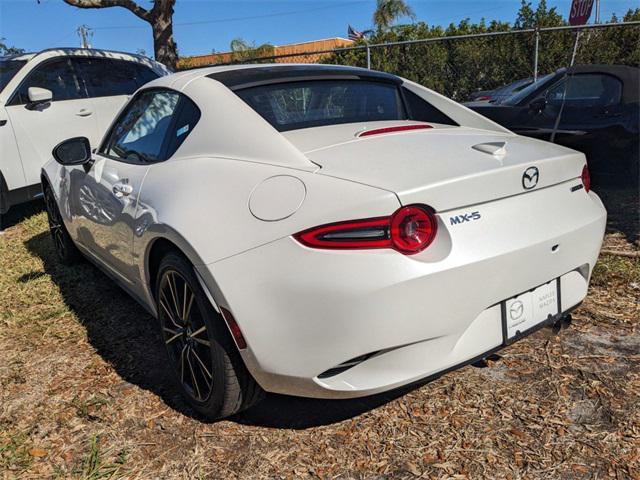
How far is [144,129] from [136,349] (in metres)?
1.26

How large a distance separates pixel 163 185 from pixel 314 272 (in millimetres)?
1018

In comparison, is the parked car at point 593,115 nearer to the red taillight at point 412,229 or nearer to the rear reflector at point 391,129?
the rear reflector at point 391,129

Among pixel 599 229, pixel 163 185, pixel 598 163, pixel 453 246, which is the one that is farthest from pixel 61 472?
pixel 598 163

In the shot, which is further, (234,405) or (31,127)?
(31,127)

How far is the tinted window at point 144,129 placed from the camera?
113 inches

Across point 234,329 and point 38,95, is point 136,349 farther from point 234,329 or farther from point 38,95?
point 38,95

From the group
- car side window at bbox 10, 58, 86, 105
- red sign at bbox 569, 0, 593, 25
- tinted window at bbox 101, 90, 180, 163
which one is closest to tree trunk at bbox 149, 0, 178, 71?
car side window at bbox 10, 58, 86, 105

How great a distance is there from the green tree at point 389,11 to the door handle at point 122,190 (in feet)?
117

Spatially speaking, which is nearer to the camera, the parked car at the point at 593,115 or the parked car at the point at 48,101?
the parked car at the point at 593,115

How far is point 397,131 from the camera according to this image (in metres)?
2.52

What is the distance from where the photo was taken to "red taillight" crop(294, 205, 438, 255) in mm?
1835

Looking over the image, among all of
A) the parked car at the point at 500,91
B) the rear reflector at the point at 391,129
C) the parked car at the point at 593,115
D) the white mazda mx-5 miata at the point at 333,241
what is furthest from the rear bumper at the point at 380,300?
the parked car at the point at 500,91

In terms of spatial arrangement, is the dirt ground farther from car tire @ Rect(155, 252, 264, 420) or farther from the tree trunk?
the tree trunk

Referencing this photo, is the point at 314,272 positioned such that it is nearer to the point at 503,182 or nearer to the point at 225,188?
the point at 225,188
